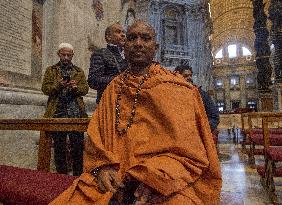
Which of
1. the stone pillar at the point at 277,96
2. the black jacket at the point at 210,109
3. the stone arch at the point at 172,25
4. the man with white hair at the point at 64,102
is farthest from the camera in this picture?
the stone arch at the point at 172,25

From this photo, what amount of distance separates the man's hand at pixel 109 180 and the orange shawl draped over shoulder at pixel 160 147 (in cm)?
4

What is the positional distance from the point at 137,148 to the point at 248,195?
2650 mm

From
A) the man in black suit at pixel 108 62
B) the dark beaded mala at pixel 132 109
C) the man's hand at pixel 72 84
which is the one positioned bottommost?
the dark beaded mala at pixel 132 109

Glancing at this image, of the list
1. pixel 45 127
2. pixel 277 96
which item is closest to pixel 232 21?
pixel 277 96

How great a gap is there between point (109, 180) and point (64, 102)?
2.42m

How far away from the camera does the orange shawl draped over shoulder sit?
1.41m

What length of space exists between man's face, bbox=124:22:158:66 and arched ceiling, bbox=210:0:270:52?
114 feet

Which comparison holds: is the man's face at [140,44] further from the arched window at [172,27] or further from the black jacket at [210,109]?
the arched window at [172,27]

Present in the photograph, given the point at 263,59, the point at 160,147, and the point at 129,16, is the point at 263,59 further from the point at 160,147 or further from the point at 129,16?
the point at 160,147

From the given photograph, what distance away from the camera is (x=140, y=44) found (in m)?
1.81

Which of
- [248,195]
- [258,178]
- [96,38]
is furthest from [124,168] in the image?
[96,38]

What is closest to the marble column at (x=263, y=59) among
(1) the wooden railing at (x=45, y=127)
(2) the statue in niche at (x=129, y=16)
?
(2) the statue in niche at (x=129, y=16)

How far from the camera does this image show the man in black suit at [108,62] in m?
Result: 3.11

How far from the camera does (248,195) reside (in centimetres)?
367
